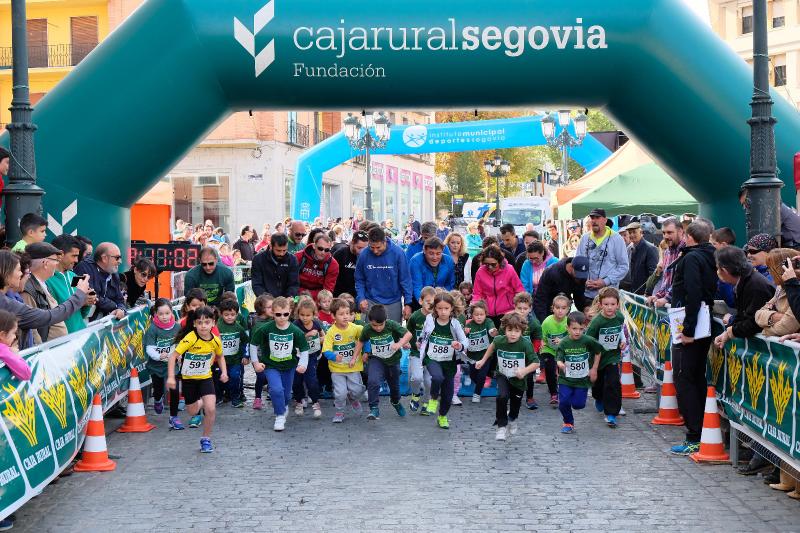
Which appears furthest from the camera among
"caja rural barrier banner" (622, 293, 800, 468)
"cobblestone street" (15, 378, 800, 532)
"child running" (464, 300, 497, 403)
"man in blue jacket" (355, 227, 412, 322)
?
"man in blue jacket" (355, 227, 412, 322)

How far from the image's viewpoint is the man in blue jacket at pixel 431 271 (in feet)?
38.4

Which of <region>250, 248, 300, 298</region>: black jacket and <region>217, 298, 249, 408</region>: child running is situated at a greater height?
<region>250, 248, 300, 298</region>: black jacket

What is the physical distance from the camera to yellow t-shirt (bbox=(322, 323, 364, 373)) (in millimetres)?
10008

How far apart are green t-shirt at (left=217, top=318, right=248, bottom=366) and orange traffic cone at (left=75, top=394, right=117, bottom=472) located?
2576mm

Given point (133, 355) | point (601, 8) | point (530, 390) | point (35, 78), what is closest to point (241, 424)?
point (133, 355)

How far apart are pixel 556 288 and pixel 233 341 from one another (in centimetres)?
369

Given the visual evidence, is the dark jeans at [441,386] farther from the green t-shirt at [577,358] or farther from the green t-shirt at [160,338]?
the green t-shirt at [160,338]

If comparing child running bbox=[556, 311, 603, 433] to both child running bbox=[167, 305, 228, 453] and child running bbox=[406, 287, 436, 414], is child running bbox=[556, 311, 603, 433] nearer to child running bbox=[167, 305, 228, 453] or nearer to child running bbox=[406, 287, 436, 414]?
child running bbox=[406, 287, 436, 414]

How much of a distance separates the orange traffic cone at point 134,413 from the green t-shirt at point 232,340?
3.88ft

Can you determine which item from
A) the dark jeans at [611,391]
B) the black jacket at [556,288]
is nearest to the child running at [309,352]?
the black jacket at [556,288]

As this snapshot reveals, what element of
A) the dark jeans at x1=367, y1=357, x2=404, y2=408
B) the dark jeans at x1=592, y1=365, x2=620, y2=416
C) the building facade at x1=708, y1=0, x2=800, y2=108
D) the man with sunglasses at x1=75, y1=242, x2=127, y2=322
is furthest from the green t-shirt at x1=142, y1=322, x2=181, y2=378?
the building facade at x1=708, y1=0, x2=800, y2=108

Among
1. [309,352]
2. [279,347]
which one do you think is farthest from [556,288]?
[279,347]

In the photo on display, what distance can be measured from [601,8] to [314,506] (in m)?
6.51

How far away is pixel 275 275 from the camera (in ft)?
36.7
